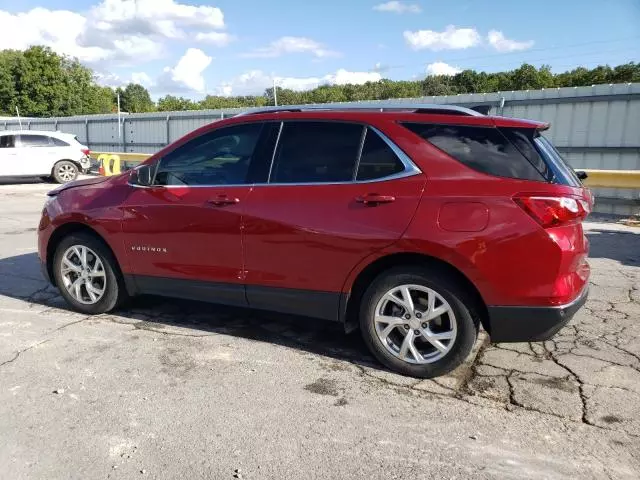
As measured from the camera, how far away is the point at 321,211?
3.74m

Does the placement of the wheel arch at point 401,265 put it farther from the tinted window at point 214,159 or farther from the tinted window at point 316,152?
the tinted window at point 214,159

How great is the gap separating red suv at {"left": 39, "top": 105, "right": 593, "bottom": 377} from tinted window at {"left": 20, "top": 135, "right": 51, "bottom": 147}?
47.5 feet

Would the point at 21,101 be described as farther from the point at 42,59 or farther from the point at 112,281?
the point at 112,281

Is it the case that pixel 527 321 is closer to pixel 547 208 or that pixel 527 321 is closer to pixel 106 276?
pixel 547 208

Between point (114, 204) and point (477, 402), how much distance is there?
322 cm

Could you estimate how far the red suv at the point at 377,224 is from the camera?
3324 millimetres

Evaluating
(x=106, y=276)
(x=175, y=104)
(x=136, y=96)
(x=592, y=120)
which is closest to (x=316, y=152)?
(x=106, y=276)

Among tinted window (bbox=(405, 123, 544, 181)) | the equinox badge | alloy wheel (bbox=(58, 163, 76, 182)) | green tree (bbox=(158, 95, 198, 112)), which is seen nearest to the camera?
tinted window (bbox=(405, 123, 544, 181))

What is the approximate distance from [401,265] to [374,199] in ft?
1.52

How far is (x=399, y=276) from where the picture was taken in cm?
357

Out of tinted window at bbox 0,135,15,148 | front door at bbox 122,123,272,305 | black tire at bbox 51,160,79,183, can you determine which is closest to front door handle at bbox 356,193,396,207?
front door at bbox 122,123,272,305

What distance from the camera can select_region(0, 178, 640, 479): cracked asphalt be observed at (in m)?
2.75

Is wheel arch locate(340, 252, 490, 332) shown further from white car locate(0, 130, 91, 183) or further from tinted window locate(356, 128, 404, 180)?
white car locate(0, 130, 91, 183)

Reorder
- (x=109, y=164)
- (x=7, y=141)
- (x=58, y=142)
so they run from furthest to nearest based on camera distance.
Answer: (x=109, y=164) → (x=58, y=142) → (x=7, y=141)
